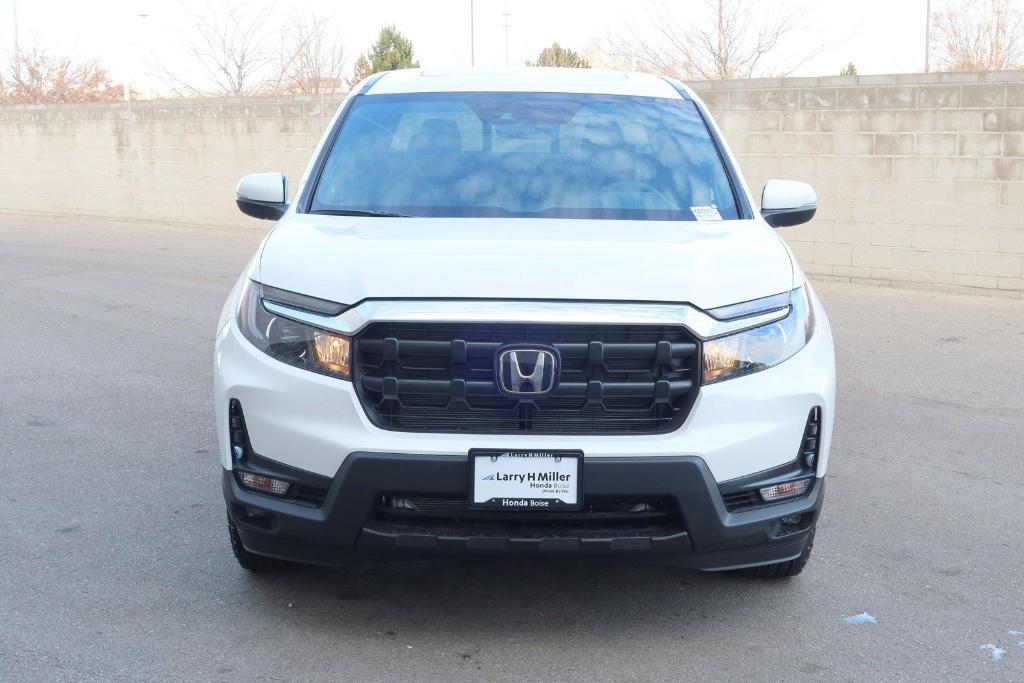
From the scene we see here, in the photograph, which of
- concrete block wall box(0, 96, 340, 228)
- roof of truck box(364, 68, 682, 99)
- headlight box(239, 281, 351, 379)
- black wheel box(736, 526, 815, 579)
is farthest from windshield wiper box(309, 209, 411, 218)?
concrete block wall box(0, 96, 340, 228)

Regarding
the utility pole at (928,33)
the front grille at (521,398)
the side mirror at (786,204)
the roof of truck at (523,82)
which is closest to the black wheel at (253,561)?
the front grille at (521,398)

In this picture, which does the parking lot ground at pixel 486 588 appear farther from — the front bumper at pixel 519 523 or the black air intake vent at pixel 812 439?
the black air intake vent at pixel 812 439

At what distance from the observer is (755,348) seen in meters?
3.63

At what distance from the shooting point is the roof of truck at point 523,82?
16.9 feet

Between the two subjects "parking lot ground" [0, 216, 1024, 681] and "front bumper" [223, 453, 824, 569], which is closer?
"front bumper" [223, 453, 824, 569]

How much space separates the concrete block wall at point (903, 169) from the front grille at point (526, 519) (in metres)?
9.45

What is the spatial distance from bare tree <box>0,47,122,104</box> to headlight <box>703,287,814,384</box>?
3648 cm

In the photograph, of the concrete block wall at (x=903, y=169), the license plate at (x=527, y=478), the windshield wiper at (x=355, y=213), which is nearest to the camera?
the license plate at (x=527, y=478)

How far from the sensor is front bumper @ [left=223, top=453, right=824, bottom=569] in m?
3.45

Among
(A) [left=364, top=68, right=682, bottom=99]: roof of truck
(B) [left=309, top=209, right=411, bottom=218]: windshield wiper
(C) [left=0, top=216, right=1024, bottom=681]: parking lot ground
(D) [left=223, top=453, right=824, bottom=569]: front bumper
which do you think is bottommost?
(C) [left=0, top=216, right=1024, bottom=681]: parking lot ground

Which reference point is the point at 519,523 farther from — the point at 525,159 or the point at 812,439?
the point at 525,159

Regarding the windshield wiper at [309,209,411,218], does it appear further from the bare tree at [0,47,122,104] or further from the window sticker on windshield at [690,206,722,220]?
the bare tree at [0,47,122,104]

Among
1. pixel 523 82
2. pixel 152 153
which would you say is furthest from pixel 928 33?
A: pixel 523 82

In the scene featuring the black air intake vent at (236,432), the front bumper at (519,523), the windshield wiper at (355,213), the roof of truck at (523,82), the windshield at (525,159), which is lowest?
the front bumper at (519,523)
